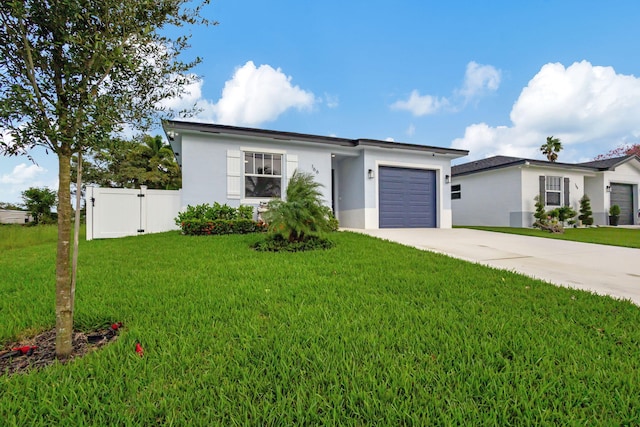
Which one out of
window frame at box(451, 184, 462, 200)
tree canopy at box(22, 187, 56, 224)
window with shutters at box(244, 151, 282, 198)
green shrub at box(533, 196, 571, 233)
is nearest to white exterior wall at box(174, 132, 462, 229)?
window with shutters at box(244, 151, 282, 198)

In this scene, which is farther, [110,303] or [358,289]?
[358,289]

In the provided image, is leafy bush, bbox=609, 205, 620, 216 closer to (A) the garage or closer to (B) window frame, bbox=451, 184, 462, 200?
(A) the garage

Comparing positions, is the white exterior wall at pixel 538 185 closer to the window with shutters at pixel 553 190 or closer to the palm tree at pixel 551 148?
the window with shutters at pixel 553 190

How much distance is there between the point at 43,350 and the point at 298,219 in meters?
4.13

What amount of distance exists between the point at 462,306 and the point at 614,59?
14.4 m

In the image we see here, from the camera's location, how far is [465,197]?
1705 centimetres

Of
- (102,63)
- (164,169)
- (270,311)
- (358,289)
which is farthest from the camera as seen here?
(164,169)

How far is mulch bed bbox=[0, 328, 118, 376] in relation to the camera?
1.88 meters

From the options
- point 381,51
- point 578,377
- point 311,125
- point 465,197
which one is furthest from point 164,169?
point 578,377

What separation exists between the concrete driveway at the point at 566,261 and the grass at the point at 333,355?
2.70 ft

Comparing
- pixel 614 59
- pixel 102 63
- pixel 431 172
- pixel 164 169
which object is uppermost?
pixel 614 59

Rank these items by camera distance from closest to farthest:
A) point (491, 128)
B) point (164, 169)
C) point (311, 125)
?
point (311, 125) → point (491, 128) → point (164, 169)

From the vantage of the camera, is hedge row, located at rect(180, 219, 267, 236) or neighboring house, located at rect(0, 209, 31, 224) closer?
hedge row, located at rect(180, 219, 267, 236)

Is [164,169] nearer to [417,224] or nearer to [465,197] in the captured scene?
[417,224]
